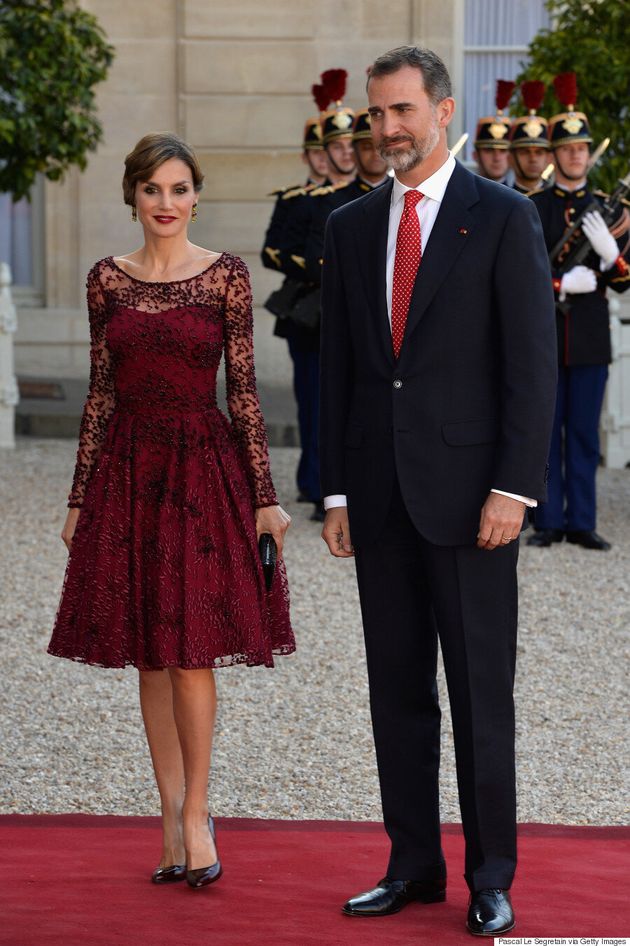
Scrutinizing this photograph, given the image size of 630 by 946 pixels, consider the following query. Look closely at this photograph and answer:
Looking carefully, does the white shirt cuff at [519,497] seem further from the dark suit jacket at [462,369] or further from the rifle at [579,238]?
the rifle at [579,238]

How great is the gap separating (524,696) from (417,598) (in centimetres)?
230

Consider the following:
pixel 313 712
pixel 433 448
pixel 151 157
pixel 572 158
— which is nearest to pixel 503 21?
pixel 572 158

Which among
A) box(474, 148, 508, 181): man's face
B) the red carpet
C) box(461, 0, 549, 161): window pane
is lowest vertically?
the red carpet

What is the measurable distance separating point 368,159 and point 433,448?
4.88 meters

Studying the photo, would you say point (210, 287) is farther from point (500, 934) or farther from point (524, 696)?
point (524, 696)

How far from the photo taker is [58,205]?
14.1 metres

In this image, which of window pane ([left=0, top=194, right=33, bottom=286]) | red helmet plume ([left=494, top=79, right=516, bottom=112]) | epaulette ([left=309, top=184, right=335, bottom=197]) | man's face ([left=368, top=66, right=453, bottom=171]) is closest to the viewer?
man's face ([left=368, top=66, right=453, bottom=171])

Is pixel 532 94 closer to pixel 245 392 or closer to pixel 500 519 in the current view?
pixel 245 392

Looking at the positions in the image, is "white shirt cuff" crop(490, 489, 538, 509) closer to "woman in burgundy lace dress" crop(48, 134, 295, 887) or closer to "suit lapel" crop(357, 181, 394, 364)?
"suit lapel" crop(357, 181, 394, 364)

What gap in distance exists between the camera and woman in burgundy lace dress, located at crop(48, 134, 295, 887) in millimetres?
3834

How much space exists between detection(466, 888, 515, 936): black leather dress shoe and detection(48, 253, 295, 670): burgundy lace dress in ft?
2.32

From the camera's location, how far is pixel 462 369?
3.58 m

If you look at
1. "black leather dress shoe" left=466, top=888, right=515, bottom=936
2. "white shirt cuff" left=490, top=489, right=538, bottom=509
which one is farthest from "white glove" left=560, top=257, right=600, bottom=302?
"black leather dress shoe" left=466, top=888, right=515, bottom=936

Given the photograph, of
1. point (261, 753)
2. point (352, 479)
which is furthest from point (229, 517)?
point (261, 753)
